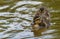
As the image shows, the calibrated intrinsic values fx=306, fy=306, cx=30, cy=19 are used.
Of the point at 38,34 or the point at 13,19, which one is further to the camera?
the point at 13,19

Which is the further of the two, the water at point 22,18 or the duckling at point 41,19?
the duckling at point 41,19

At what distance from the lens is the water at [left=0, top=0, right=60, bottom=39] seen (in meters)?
10.6

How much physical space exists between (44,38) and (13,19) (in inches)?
98.3

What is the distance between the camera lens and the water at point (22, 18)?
34.9 ft

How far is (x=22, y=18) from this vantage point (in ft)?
40.8

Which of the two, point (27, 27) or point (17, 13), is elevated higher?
point (17, 13)

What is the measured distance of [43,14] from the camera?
11.8 meters

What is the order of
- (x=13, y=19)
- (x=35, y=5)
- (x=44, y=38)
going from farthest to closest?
1. (x=35, y=5)
2. (x=13, y=19)
3. (x=44, y=38)

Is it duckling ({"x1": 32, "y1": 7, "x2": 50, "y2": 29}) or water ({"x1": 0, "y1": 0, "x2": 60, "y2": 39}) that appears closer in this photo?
water ({"x1": 0, "y1": 0, "x2": 60, "y2": 39})

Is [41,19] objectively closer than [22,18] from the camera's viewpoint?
Yes

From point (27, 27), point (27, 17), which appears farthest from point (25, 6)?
point (27, 27)

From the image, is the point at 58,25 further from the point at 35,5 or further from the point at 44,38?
the point at 35,5

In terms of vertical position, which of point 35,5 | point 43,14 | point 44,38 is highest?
point 35,5

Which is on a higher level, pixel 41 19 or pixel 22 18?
pixel 22 18
